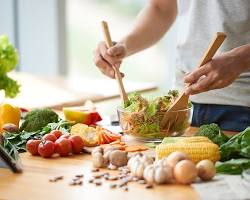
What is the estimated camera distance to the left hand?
1.82m

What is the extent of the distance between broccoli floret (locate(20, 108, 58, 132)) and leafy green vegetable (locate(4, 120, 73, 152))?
0.08 ft

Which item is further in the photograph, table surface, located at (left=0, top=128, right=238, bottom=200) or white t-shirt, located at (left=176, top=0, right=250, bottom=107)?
white t-shirt, located at (left=176, top=0, right=250, bottom=107)

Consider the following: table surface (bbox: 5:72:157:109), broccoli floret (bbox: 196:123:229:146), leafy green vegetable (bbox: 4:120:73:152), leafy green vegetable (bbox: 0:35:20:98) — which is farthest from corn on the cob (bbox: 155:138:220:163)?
leafy green vegetable (bbox: 0:35:20:98)

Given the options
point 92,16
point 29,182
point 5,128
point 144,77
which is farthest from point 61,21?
point 29,182

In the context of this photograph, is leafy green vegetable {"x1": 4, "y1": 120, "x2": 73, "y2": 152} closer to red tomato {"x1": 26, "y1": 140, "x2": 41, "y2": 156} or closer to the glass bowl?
red tomato {"x1": 26, "y1": 140, "x2": 41, "y2": 156}

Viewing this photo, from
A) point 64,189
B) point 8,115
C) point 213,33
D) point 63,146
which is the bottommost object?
point 64,189

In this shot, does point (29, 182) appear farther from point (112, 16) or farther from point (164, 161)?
point (112, 16)

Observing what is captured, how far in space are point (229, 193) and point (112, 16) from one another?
11.2 feet

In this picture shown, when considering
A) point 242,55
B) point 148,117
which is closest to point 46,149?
point 148,117

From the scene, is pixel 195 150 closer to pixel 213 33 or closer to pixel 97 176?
pixel 97 176

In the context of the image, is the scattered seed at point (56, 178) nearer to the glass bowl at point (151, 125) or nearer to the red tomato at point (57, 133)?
the red tomato at point (57, 133)

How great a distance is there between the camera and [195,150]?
1622 millimetres

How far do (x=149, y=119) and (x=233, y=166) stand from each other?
383 mm

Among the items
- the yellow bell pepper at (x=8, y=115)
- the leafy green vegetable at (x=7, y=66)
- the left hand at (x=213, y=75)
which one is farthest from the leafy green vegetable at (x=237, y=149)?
the leafy green vegetable at (x=7, y=66)
